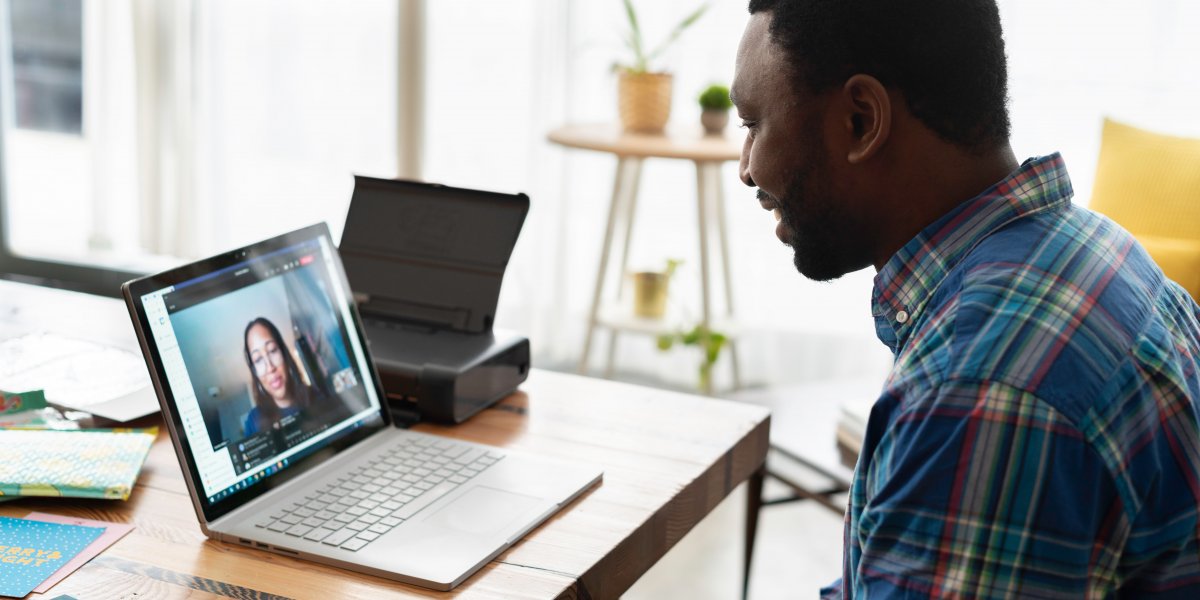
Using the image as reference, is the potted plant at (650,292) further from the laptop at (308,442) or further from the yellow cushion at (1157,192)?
the laptop at (308,442)

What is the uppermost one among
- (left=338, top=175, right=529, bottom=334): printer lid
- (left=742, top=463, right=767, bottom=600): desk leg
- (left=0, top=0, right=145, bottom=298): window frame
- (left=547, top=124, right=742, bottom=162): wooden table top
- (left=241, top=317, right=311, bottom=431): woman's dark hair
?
(left=547, top=124, right=742, bottom=162): wooden table top

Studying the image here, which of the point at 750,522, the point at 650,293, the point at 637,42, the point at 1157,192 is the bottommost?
the point at 750,522

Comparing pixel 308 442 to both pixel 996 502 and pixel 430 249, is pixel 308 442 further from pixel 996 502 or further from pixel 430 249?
pixel 996 502

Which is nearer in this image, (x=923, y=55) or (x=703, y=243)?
(x=923, y=55)

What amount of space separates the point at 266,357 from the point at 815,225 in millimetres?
544

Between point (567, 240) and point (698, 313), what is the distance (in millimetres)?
467

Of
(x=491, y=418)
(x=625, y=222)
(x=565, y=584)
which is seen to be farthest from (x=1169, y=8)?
(x=565, y=584)

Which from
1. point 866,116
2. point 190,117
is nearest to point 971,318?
point 866,116

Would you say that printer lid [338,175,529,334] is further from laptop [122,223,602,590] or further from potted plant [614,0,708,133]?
potted plant [614,0,708,133]

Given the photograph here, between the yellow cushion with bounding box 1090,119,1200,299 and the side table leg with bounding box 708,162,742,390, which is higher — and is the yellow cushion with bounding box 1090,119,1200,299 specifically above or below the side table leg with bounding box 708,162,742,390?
above

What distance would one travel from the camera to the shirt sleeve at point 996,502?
740 millimetres

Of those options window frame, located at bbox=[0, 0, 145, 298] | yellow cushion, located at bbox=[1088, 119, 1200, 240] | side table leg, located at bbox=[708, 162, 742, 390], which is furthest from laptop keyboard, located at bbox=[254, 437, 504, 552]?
side table leg, located at bbox=[708, 162, 742, 390]

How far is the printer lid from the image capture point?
1.43m

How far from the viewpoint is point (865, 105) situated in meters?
0.93
